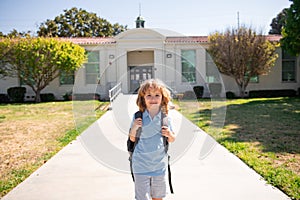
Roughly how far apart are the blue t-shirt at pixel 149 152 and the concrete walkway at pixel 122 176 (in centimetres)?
103

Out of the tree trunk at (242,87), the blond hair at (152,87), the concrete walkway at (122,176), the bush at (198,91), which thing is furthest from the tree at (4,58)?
the blond hair at (152,87)

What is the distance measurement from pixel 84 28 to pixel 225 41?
24.9 meters

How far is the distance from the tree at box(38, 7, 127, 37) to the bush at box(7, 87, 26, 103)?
18794 mm

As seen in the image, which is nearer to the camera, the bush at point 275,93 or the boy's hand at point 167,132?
the boy's hand at point 167,132

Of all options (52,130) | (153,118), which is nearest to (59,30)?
(52,130)

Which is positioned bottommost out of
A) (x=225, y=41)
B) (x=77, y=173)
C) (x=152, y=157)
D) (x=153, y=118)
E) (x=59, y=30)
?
(x=77, y=173)

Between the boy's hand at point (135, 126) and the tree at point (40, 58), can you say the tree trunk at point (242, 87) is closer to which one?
the tree at point (40, 58)

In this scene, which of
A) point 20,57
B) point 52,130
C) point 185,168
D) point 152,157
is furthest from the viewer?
point 20,57

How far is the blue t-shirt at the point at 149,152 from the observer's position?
257 cm

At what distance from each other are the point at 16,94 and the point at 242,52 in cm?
1384

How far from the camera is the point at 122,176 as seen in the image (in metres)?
4.25

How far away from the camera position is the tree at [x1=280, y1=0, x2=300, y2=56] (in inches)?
553

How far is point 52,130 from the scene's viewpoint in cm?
830

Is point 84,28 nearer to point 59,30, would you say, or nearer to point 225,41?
point 59,30
